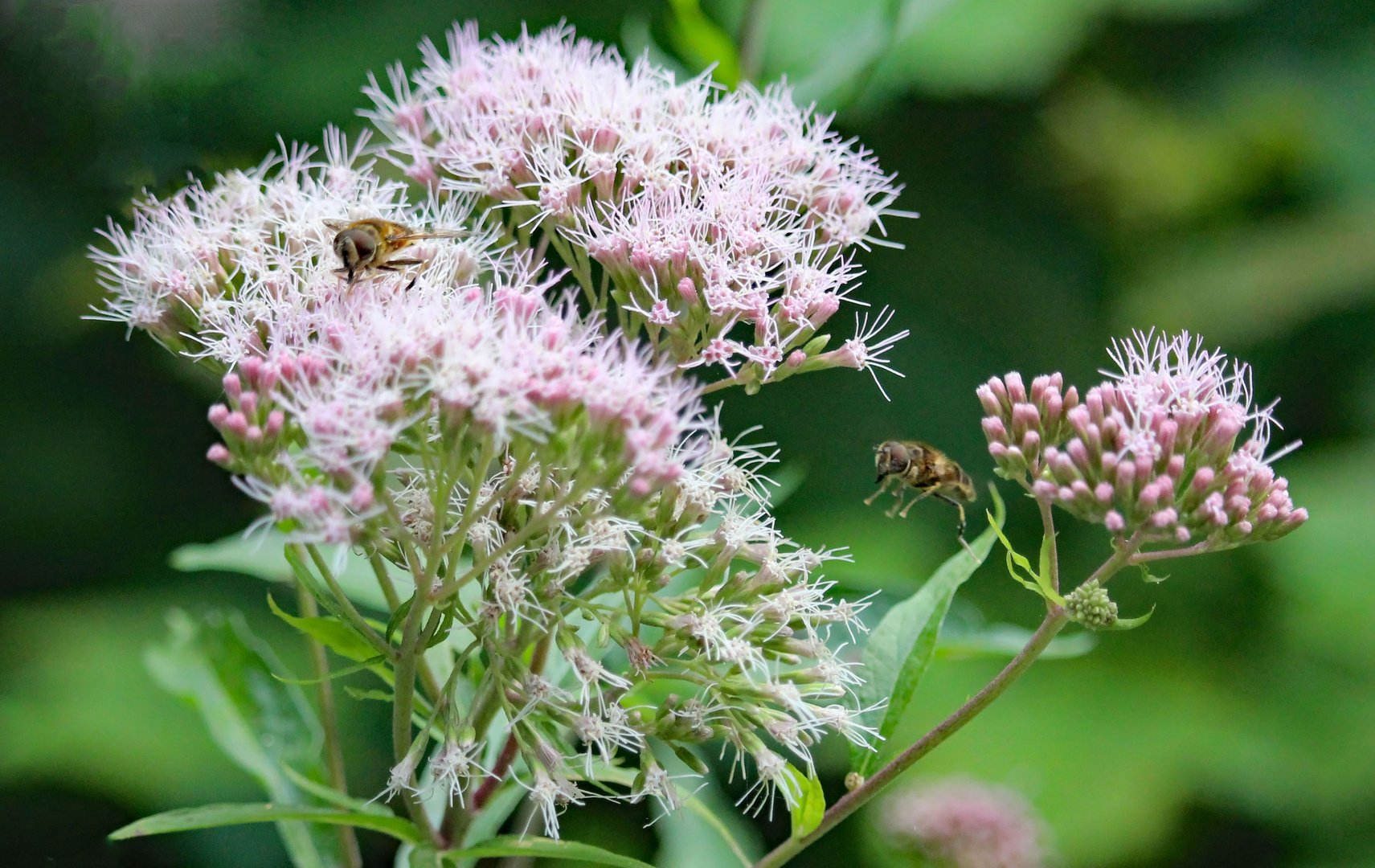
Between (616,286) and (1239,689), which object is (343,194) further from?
(1239,689)

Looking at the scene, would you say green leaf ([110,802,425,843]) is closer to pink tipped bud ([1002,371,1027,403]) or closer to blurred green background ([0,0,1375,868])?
pink tipped bud ([1002,371,1027,403])

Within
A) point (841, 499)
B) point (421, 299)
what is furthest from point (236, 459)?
point (841, 499)

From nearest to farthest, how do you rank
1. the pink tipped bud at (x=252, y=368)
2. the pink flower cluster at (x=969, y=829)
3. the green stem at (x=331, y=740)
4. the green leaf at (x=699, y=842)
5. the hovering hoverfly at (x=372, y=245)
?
the pink tipped bud at (x=252, y=368), the hovering hoverfly at (x=372, y=245), the green stem at (x=331, y=740), the green leaf at (x=699, y=842), the pink flower cluster at (x=969, y=829)

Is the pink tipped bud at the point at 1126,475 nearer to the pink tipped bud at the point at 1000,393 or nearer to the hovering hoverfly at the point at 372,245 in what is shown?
the pink tipped bud at the point at 1000,393

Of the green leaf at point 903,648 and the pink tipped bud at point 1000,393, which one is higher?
the pink tipped bud at point 1000,393

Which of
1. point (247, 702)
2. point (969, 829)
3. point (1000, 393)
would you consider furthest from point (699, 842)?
point (1000, 393)

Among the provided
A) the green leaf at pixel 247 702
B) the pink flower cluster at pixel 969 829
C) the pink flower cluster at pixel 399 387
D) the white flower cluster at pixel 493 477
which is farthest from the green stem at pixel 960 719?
the pink flower cluster at pixel 969 829
